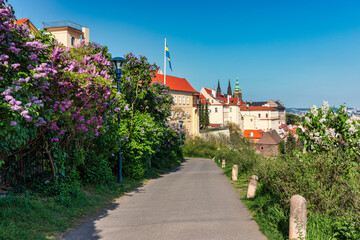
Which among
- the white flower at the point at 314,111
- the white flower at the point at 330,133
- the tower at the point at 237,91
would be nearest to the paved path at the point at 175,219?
the white flower at the point at 330,133

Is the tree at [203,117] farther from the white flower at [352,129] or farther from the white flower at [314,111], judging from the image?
the white flower at [352,129]

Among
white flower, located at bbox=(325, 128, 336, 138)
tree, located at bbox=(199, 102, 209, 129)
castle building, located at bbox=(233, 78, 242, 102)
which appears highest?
castle building, located at bbox=(233, 78, 242, 102)

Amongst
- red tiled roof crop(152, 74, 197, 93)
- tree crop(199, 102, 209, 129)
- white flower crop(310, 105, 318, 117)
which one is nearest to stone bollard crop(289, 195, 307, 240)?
white flower crop(310, 105, 318, 117)

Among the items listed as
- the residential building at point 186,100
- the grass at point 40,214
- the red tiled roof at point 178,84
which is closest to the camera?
the grass at point 40,214

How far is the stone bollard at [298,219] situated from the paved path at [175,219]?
810 millimetres

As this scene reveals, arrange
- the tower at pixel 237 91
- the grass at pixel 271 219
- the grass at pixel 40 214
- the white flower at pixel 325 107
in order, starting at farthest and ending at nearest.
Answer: the tower at pixel 237 91 < the white flower at pixel 325 107 < the grass at pixel 271 219 < the grass at pixel 40 214

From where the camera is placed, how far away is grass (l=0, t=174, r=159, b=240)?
593 centimetres

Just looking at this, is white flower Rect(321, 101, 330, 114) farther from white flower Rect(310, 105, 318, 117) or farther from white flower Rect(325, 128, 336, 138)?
white flower Rect(325, 128, 336, 138)

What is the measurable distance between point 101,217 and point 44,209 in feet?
4.77

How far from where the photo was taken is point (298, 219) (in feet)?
→ 18.7

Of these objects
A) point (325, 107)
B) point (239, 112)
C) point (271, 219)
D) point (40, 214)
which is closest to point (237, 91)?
point (239, 112)

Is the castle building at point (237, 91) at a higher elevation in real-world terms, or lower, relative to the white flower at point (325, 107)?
higher

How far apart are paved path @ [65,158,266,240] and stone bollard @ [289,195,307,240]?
81cm

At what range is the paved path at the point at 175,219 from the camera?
6.49m
